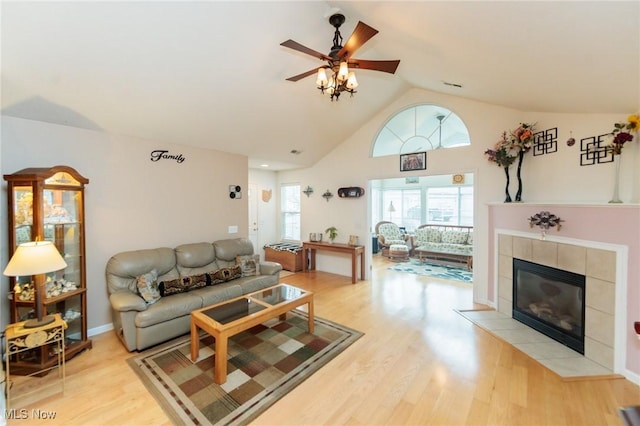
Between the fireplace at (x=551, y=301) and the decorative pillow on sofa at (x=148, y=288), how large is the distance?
461 cm

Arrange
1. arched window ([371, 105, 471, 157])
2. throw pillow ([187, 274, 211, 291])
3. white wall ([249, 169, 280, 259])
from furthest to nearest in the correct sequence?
white wall ([249, 169, 280, 259]), arched window ([371, 105, 471, 157]), throw pillow ([187, 274, 211, 291])

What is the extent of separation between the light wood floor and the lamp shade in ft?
3.43

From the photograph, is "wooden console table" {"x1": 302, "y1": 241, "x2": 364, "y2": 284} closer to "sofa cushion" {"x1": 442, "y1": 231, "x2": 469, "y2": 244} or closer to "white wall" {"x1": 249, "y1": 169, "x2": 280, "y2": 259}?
"white wall" {"x1": 249, "y1": 169, "x2": 280, "y2": 259}

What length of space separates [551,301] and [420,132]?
3135 mm

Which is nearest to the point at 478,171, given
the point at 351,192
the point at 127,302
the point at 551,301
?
the point at 551,301

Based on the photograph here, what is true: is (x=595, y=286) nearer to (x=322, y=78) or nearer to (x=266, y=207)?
(x=322, y=78)

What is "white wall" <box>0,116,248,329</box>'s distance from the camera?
2.78m

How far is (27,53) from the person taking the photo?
2092 millimetres

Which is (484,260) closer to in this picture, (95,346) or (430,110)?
(430,110)

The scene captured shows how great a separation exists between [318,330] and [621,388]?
110 inches

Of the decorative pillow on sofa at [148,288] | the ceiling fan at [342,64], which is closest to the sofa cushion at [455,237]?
the ceiling fan at [342,64]

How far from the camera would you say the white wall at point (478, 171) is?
2930mm

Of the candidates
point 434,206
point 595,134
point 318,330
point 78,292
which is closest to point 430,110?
point 595,134

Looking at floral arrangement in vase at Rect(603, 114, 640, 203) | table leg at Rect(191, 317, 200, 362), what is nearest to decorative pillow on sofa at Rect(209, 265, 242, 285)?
table leg at Rect(191, 317, 200, 362)
